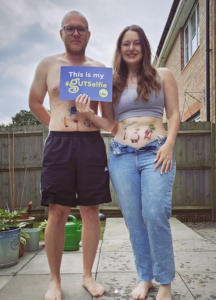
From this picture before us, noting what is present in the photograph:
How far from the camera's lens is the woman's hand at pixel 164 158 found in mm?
1917

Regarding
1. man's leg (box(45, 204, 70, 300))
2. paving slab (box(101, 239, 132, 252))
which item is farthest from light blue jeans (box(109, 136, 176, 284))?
paving slab (box(101, 239, 132, 252))

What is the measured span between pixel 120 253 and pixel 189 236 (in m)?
1.28

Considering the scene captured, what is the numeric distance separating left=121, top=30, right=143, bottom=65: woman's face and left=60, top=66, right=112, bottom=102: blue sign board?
0.16 meters

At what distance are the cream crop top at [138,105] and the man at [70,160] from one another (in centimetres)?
15

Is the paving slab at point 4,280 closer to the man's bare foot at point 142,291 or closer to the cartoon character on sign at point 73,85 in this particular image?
the man's bare foot at point 142,291

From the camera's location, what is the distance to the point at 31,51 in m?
5.35

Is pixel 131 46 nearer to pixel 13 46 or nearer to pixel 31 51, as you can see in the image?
pixel 31 51

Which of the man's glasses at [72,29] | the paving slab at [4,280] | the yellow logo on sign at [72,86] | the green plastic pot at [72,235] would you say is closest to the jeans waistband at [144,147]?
the yellow logo on sign at [72,86]

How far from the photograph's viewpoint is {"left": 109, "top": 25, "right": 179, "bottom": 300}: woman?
1.89 metres

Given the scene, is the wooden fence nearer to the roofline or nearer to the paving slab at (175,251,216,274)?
the paving slab at (175,251,216,274)

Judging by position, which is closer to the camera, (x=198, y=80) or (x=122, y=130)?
(x=122, y=130)

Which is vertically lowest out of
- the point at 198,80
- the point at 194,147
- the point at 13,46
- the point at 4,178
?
the point at 4,178

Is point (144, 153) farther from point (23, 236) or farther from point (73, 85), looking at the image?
point (23, 236)

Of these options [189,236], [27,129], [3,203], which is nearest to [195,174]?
[189,236]
